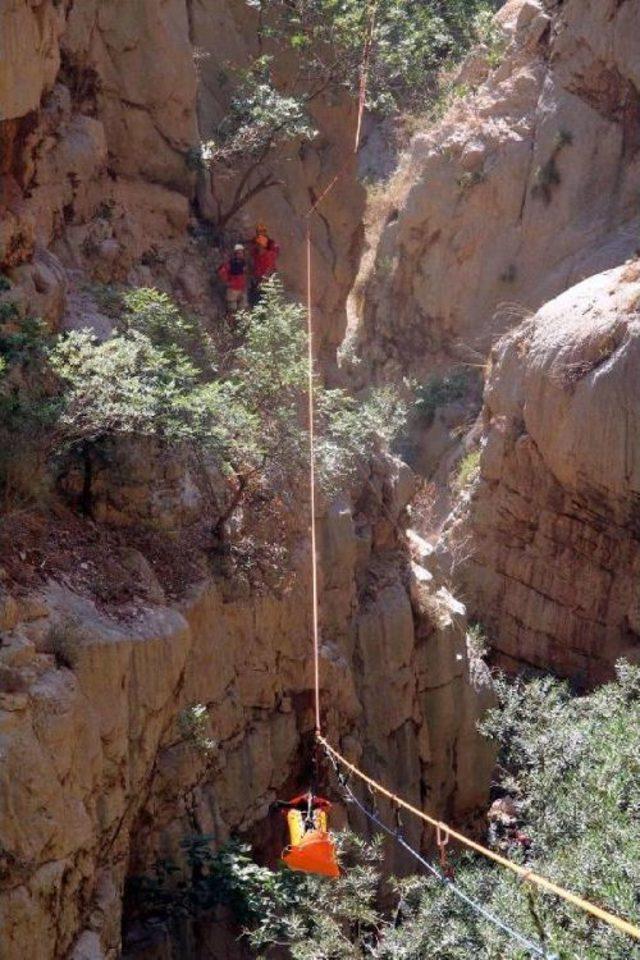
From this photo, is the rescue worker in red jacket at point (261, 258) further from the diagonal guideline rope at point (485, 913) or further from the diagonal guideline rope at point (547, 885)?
the diagonal guideline rope at point (485, 913)

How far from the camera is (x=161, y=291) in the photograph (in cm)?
1384

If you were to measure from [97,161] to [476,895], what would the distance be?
30.5 feet

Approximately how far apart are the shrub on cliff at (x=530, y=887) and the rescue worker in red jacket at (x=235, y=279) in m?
6.71

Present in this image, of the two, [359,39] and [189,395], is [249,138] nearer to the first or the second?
[359,39]

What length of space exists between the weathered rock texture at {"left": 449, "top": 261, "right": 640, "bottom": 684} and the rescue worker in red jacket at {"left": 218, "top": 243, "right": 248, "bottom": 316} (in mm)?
5401

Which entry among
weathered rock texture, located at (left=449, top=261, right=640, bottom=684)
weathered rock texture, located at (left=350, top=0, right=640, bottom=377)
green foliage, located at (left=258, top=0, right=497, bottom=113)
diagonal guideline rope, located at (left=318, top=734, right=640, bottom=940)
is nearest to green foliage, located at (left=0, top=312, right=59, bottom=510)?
diagonal guideline rope, located at (left=318, top=734, right=640, bottom=940)

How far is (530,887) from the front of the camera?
25.3 feet

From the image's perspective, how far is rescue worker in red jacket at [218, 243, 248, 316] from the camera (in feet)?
47.5

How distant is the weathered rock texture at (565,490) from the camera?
54.9 feet

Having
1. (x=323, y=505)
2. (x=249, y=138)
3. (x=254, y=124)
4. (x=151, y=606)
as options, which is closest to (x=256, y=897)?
(x=151, y=606)

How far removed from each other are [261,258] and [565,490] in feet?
20.5

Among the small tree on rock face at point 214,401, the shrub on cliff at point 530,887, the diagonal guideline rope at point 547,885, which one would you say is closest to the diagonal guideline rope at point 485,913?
the shrub on cliff at point 530,887

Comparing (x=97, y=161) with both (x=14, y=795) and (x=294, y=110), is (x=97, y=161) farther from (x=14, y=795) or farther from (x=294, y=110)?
(x=14, y=795)

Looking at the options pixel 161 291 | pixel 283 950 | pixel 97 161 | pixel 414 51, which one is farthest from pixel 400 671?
pixel 414 51
